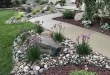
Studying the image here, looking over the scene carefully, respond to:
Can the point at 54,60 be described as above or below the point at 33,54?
below

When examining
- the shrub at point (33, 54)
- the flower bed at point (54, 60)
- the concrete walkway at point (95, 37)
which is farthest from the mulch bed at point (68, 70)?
the concrete walkway at point (95, 37)

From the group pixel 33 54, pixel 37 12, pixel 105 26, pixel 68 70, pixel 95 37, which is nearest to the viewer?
pixel 68 70

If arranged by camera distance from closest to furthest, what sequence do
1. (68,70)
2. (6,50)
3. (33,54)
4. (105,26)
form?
(68,70), (33,54), (6,50), (105,26)

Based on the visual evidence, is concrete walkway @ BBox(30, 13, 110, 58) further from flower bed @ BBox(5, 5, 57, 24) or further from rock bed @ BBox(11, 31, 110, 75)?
flower bed @ BBox(5, 5, 57, 24)

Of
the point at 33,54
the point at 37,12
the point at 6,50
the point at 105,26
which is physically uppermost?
the point at 33,54

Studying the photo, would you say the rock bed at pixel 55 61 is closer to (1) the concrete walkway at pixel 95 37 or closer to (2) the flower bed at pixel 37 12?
(1) the concrete walkway at pixel 95 37

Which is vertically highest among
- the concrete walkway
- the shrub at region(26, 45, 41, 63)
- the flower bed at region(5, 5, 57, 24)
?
the shrub at region(26, 45, 41, 63)

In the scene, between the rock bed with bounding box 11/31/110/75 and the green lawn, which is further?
the green lawn

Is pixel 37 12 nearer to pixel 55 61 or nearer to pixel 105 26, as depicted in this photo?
pixel 105 26

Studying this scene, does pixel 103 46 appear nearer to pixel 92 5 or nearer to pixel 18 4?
pixel 92 5

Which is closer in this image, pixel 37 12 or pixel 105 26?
pixel 105 26

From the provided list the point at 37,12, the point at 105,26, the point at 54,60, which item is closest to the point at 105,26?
the point at 105,26

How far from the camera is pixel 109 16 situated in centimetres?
748

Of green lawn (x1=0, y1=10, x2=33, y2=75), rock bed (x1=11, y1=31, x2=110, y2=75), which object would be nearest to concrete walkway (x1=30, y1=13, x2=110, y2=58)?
rock bed (x1=11, y1=31, x2=110, y2=75)
